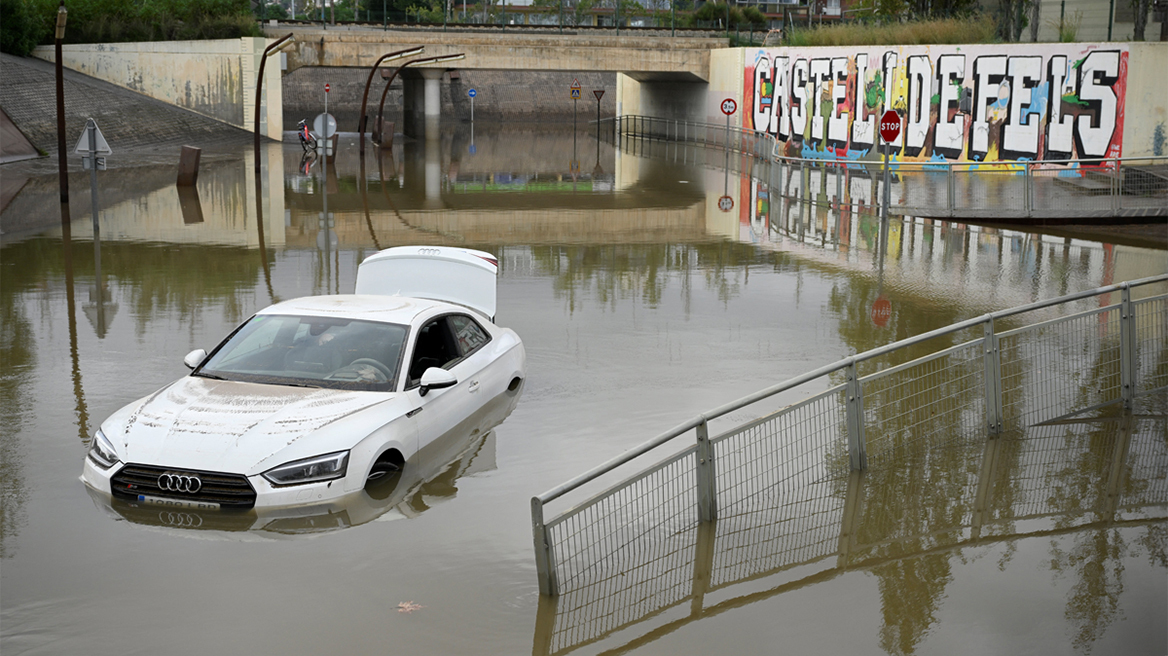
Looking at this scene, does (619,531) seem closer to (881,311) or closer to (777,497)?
(777,497)

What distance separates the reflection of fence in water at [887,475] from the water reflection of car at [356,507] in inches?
42.4

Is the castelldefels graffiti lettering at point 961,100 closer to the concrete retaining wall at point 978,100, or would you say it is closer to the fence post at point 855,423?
the concrete retaining wall at point 978,100

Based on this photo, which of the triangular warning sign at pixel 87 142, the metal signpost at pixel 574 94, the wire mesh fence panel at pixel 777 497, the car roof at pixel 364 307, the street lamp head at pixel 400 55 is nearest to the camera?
the wire mesh fence panel at pixel 777 497

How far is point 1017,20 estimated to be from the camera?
35062 millimetres

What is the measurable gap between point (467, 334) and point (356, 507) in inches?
104

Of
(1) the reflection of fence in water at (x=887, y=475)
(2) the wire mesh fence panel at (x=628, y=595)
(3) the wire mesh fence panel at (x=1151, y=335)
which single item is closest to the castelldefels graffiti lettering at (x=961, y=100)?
(3) the wire mesh fence panel at (x=1151, y=335)

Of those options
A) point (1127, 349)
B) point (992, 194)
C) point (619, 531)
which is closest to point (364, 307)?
point (619, 531)

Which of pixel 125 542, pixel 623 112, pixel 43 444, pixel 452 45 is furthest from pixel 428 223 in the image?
pixel 623 112

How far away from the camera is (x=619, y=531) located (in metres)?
7.44

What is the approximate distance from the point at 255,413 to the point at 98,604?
1.97m

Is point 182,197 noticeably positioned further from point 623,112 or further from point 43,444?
point 623,112

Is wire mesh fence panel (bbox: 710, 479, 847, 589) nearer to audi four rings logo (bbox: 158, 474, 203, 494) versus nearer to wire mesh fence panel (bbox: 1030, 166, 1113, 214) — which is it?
audi four rings logo (bbox: 158, 474, 203, 494)

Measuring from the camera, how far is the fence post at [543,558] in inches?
249

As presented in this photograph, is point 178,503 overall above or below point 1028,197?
below
